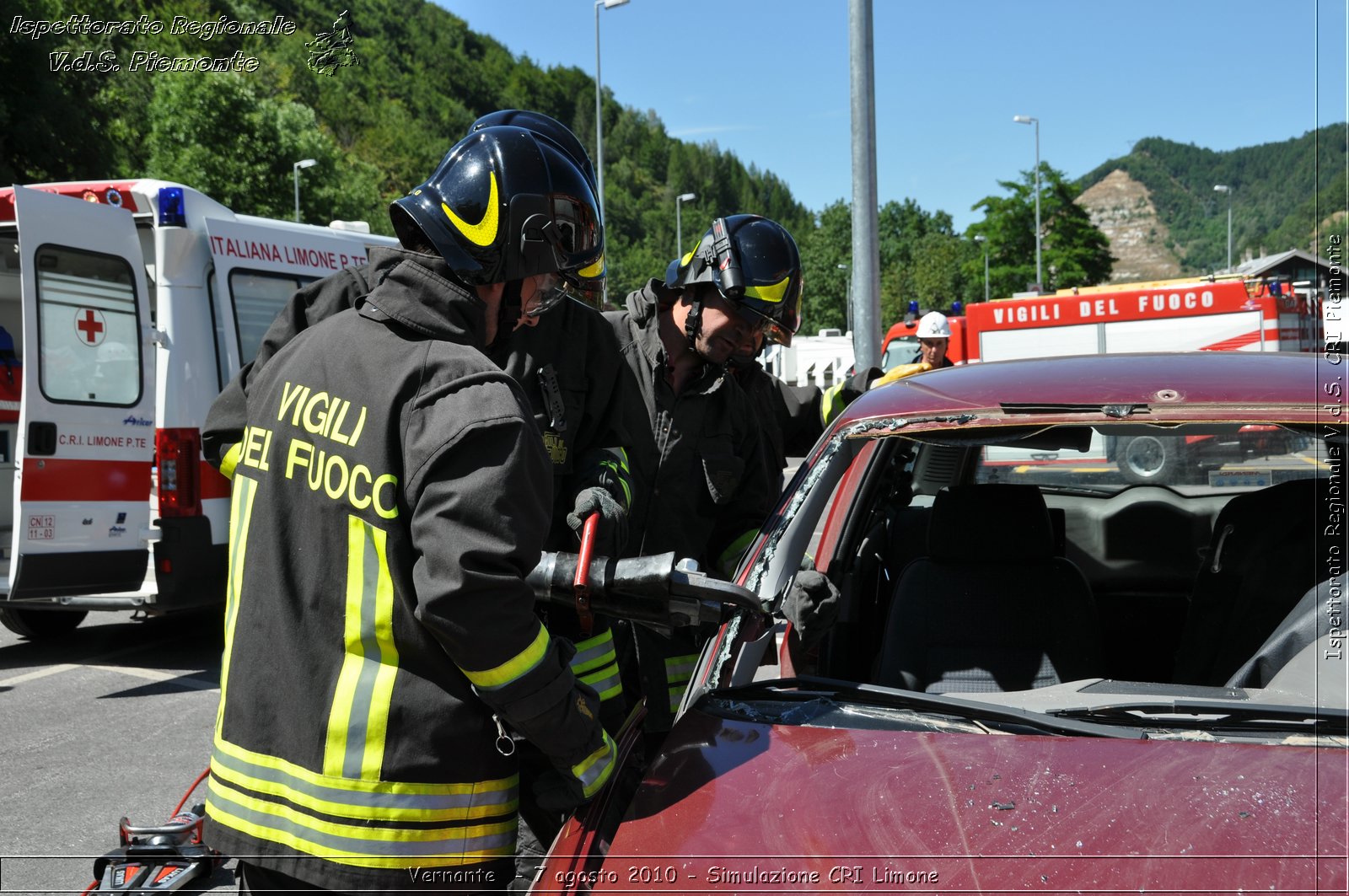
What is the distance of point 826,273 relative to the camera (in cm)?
8962

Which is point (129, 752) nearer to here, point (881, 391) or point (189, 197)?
point (189, 197)

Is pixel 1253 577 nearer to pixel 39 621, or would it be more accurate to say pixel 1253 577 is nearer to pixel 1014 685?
pixel 1014 685

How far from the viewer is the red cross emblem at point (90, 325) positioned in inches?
230

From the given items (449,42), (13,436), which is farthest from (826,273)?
(13,436)

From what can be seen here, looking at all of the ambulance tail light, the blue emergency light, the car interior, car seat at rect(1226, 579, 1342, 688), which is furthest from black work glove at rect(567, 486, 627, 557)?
the blue emergency light

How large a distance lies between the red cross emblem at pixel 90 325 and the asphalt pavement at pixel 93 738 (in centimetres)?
183

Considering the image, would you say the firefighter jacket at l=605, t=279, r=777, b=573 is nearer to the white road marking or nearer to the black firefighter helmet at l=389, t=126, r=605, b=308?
the black firefighter helmet at l=389, t=126, r=605, b=308

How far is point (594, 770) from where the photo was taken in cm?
163

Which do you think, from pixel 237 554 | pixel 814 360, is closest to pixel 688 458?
pixel 237 554

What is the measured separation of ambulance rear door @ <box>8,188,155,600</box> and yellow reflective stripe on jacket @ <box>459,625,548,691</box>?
15.6ft

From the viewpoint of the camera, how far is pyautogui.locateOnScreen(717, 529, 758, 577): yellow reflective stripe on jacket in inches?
126

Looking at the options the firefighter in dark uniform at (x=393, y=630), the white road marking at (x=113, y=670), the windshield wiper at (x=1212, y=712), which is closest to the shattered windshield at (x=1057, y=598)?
the windshield wiper at (x=1212, y=712)

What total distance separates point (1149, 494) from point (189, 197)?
16.6ft

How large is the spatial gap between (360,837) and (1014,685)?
1.48 m
